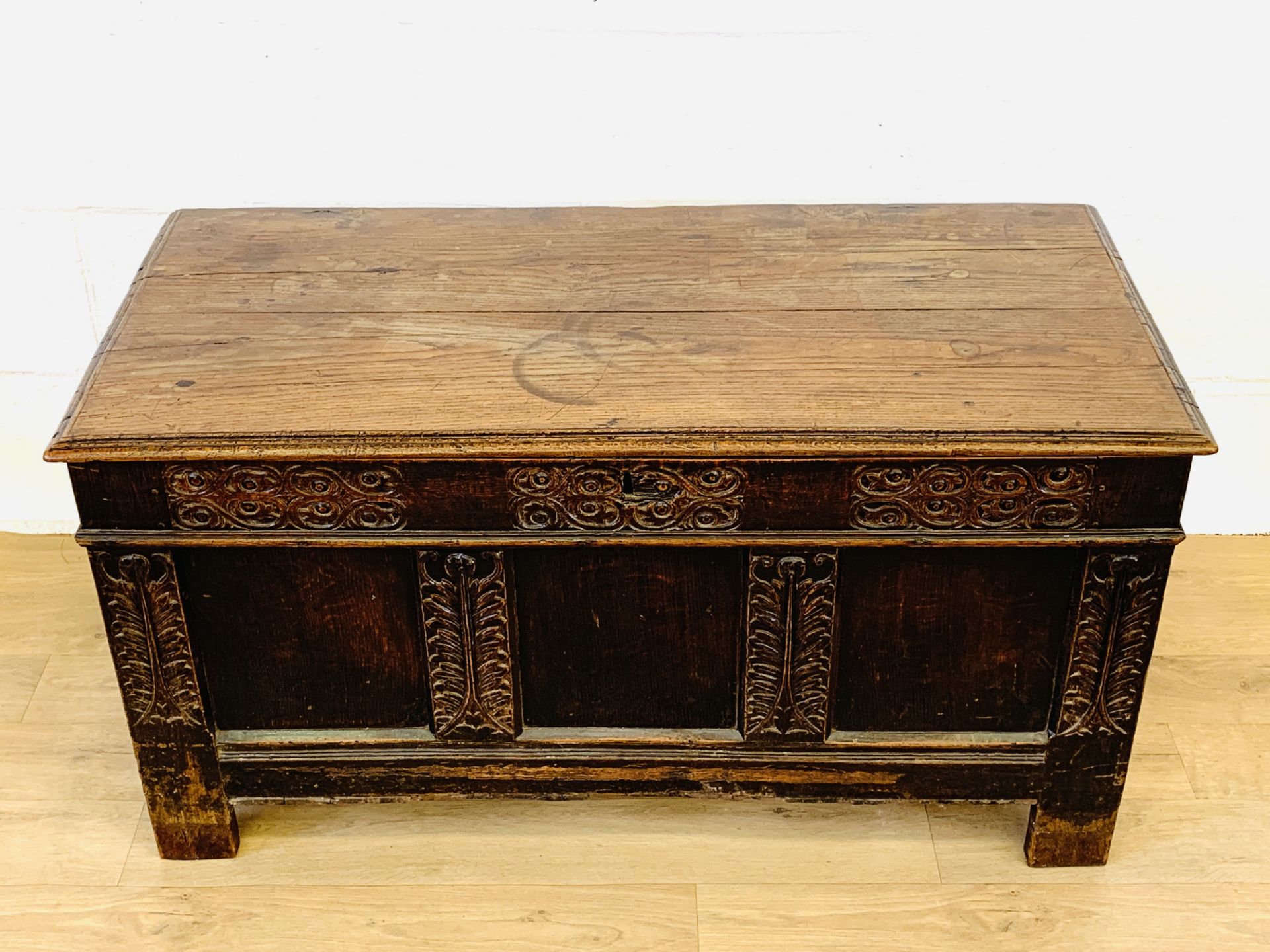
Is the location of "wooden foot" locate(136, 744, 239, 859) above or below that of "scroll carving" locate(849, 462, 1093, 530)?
below

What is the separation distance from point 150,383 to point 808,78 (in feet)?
3.71

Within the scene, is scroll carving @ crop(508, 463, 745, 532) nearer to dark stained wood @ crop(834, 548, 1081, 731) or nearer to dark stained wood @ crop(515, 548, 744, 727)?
dark stained wood @ crop(515, 548, 744, 727)

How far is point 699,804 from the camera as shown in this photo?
2.17 m

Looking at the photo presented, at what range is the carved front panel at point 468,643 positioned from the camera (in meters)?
1.81

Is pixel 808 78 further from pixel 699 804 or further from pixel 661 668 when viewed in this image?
pixel 699 804

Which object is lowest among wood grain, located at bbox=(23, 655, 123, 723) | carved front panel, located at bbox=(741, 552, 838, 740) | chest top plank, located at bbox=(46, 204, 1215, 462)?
wood grain, located at bbox=(23, 655, 123, 723)

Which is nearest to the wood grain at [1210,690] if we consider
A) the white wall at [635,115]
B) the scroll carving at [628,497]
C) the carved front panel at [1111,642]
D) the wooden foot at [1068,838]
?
the wooden foot at [1068,838]

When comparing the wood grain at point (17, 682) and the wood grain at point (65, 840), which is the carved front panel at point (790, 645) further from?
the wood grain at point (17, 682)

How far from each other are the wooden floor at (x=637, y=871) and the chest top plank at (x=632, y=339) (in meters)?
0.69

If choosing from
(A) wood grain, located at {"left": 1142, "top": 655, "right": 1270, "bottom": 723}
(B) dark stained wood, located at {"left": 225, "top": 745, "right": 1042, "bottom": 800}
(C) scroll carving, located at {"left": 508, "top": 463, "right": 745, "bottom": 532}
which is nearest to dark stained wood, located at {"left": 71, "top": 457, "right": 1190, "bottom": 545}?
(C) scroll carving, located at {"left": 508, "top": 463, "right": 745, "bottom": 532}

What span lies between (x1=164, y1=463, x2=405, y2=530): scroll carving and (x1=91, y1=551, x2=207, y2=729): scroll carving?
0.09 m

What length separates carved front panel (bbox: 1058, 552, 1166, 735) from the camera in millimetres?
1775

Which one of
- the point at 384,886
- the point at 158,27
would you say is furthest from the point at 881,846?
the point at 158,27

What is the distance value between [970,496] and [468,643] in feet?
2.14
